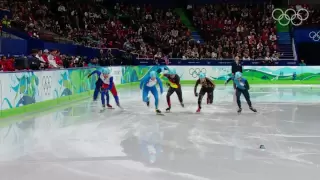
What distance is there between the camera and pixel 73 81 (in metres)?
14.4

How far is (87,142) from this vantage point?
706 cm

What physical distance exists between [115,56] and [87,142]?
1616 cm

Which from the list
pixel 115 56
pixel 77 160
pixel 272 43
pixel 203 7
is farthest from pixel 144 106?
pixel 203 7

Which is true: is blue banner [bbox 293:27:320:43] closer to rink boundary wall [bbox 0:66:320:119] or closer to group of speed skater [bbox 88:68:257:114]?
rink boundary wall [bbox 0:66:320:119]

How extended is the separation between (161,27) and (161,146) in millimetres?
22091

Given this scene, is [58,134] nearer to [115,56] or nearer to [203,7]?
[115,56]

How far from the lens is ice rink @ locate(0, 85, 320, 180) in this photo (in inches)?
201

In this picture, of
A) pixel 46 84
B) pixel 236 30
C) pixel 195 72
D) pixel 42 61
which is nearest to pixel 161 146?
pixel 46 84

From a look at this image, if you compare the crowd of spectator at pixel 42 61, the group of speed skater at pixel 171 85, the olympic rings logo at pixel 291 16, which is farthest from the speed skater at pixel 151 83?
the olympic rings logo at pixel 291 16

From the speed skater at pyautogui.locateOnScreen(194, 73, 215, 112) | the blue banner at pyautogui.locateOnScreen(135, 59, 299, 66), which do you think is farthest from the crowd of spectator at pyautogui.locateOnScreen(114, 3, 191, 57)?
the speed skater at pyautogui.locateOnScreen(194, 73, 215, 112)

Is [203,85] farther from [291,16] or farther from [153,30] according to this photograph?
[153,30]

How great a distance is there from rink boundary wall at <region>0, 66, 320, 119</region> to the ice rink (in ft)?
2.07

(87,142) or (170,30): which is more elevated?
(170,30)

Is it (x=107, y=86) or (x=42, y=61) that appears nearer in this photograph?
(x=107, y=86)
